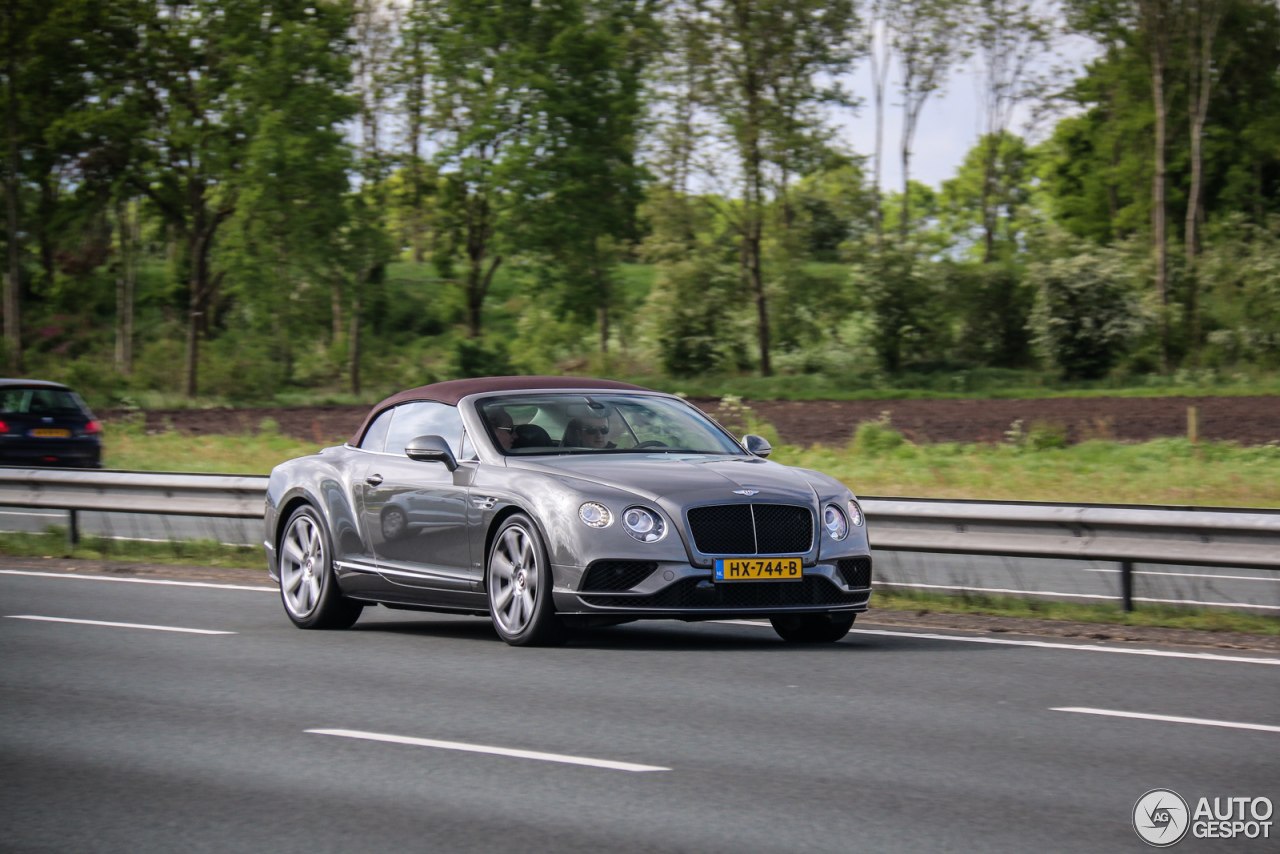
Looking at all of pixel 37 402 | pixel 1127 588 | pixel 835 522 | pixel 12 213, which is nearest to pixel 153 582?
pixel 835 522

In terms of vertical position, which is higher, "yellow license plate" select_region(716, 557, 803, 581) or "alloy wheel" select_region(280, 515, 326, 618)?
"yellow license plate" select_region(716, 557, 803, 581)

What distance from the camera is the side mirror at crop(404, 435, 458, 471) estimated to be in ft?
32.6

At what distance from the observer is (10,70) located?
160 ft

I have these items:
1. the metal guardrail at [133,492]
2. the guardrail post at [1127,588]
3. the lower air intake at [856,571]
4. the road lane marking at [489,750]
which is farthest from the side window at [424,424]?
the guardrail post at [1127,588]

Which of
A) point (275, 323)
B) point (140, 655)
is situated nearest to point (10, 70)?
point (275, 323)

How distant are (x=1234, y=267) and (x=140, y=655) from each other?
146ft

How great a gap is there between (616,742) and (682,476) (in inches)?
112

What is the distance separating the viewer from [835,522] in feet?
31.0

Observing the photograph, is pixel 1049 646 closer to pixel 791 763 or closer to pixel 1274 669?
pixel 1274 669

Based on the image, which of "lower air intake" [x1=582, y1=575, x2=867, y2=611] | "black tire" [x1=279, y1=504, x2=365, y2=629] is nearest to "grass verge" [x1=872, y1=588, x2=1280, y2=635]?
"lower air intake" [x1=582, y1=575, x2=867, y2=611]

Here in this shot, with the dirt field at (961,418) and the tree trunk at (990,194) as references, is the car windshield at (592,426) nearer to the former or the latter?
the dirt field at (961,418)

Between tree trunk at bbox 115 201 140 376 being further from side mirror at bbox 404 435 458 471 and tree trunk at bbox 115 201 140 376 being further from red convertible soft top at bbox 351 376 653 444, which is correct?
side mirror at bbox 404 435 458 471

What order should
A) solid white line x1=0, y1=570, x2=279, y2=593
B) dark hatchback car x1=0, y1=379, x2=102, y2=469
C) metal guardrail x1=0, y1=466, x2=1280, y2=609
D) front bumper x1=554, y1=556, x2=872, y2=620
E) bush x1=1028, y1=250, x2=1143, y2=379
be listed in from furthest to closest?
bush x1=1028, y1=250, x2=1143, y2=379, dark hatchback car x1=0, y1=379, x2=102, y2=469, solid white line x1=0, y1=570, x2=279, y2=593, metal guardrail x1=0, y1=466, x2=1280, y2=609, front bumper x1=554, y1=556, x2=872, y2=620

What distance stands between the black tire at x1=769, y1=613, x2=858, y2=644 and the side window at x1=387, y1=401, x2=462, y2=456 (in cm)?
223
